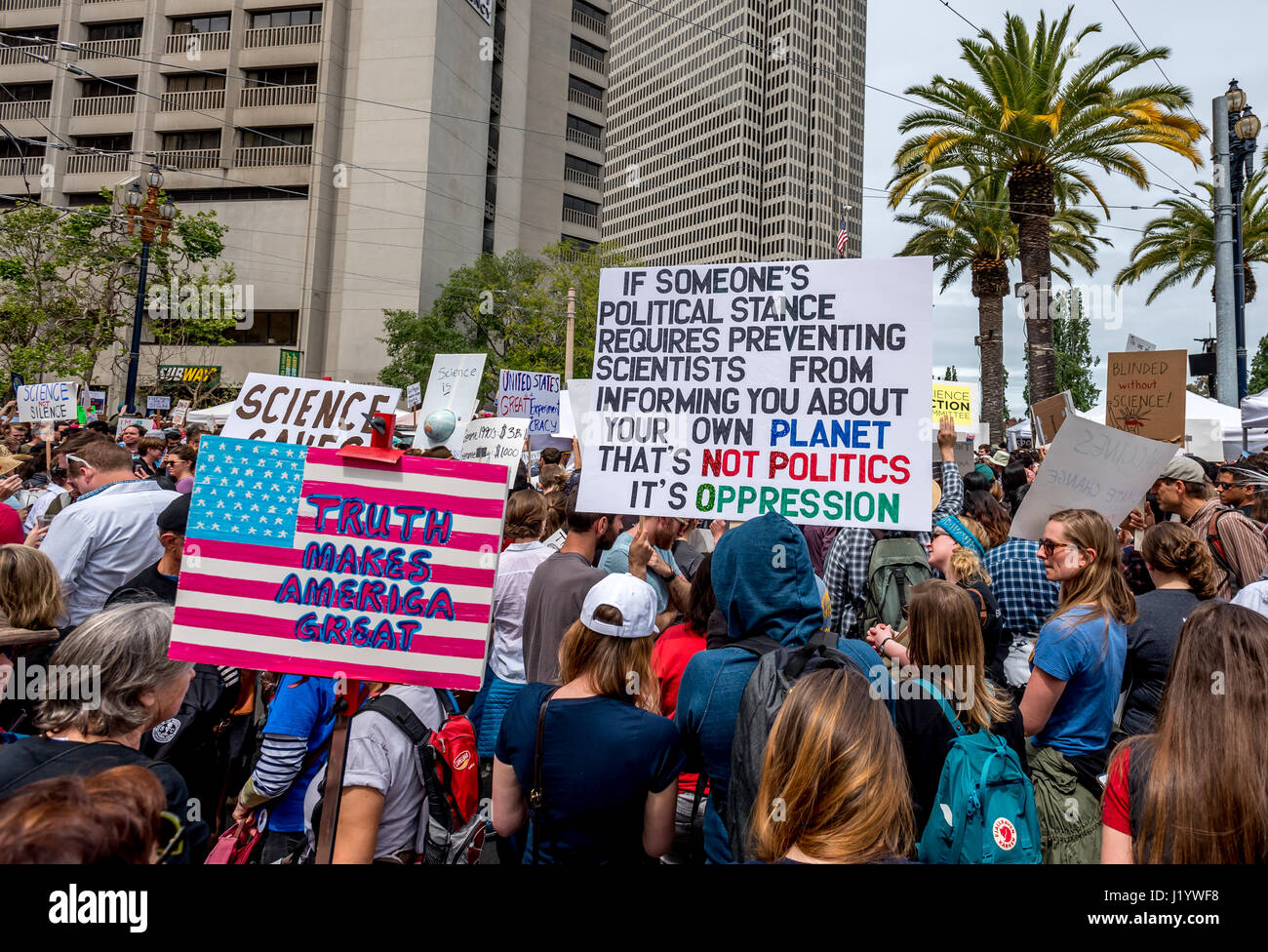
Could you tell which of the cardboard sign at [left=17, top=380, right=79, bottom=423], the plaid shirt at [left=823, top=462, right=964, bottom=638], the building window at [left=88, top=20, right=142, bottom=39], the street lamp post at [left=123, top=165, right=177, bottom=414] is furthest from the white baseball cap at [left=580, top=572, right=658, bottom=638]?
the building window at [left=88, top=20, right=142, bottom=39]

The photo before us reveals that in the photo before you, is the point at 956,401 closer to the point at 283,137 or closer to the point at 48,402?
the point at 48,402

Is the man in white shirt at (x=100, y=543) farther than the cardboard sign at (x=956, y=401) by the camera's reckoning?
No

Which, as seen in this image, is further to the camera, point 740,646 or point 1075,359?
point 1075,359

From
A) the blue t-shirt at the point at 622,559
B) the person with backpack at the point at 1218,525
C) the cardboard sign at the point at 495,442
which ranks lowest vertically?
the blue t-shirt at the point at 622,559

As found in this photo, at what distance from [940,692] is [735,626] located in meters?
0.72

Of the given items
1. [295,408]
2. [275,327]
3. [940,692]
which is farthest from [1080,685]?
[275,327]

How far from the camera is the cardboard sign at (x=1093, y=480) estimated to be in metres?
4.78

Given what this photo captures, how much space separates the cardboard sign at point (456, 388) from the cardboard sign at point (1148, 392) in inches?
279

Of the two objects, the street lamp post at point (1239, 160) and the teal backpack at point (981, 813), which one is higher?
the street lamp post at point (1239, 160)

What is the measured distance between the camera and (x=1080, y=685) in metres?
3.37

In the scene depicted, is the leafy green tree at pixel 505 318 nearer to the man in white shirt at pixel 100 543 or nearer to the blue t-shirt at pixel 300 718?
the man in white shirt at pixel 100 543

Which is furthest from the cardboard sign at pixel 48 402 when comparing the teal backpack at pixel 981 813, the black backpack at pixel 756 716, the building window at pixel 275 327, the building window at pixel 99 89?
the building window at pixel 99 89

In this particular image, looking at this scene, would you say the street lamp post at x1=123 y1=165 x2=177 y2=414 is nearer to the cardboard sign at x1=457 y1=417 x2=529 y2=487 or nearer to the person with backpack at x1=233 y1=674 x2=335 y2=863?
the cardboard sign at x1=457 y1=417 x2=529 y2=487
